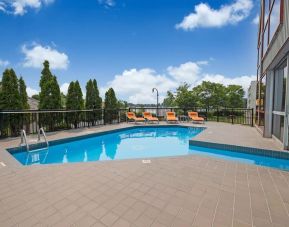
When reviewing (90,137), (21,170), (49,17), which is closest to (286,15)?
(21,170)

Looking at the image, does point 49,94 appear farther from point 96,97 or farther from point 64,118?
point 96,97

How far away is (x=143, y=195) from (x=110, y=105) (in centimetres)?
983

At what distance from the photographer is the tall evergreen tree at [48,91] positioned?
8.20 metres

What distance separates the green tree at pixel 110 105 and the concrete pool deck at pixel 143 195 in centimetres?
741

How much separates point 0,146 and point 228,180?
5834mm

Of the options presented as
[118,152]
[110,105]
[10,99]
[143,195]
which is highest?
[10,99]

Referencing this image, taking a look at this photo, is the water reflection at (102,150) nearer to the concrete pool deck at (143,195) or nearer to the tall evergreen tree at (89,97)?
the concrete pool deck at (143,195)

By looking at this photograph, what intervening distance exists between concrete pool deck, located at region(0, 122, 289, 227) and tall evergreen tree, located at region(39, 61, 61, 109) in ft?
16.6

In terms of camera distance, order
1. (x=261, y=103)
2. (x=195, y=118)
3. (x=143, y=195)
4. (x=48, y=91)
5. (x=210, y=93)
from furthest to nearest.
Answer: (x=210, y=93), (x=195, y=118), (x=48, y=91), (x=261, y=103), (x=143, y=195)

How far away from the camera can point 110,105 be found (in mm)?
11867

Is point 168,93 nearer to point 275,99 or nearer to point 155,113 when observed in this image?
point 155,113

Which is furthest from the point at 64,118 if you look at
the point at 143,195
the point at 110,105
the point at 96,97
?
the point at 143,195

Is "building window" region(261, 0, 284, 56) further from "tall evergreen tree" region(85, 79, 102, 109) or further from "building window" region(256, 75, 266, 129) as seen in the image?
"tall evergreen tree" region(85, 79, 102, 109)

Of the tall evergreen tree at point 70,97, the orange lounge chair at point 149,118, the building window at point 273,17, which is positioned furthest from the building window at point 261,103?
the tall evergreen tree at point 70,97
